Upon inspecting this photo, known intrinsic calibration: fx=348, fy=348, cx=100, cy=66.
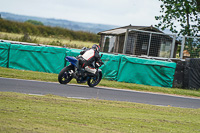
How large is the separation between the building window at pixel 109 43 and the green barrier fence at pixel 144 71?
29.6 feet

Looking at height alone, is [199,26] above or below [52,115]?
above

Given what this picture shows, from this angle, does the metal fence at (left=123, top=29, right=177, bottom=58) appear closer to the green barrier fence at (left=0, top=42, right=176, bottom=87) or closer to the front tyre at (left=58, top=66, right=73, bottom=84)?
the green barrier fence at (left=0, top=42, right=176, bottom=87)

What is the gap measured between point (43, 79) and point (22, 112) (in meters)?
7.65

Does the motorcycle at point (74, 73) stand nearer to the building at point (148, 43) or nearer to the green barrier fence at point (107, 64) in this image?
the green barrier fence at point (107, 64)

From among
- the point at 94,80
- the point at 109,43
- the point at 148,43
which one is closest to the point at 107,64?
the point at 94,80

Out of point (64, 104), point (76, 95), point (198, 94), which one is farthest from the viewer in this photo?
point (198, 94)

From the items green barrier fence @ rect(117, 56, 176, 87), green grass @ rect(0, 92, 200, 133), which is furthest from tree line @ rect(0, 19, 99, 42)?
green grass @ rect(0, 92, 200, 133)

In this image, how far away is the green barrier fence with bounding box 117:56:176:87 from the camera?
54.0 feet

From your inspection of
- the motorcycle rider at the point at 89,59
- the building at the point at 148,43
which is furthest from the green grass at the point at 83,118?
the building at the point at 148,43

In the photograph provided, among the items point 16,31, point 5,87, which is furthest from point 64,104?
A: point 16,31

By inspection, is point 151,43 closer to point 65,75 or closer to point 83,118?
point 65,75

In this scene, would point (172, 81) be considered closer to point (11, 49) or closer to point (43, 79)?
point (43, 79)

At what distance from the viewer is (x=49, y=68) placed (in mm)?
16844

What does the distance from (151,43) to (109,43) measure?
6.85m
